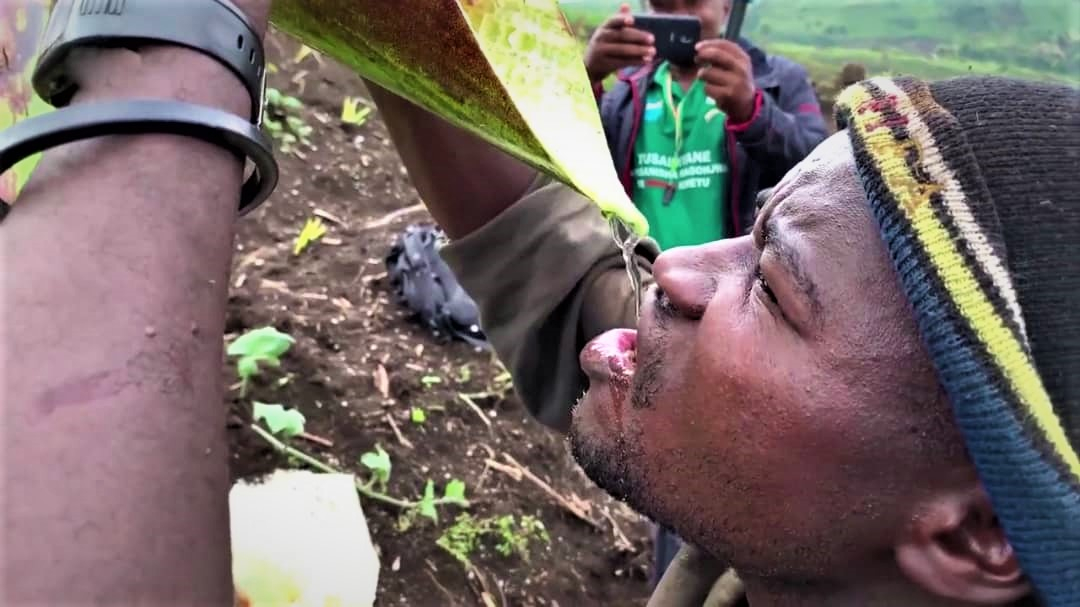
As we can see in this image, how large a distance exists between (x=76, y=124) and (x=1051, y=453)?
700mm

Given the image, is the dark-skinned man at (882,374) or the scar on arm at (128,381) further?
the dark-skinned man at (882,374)

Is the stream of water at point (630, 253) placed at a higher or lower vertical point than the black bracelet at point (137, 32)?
lower

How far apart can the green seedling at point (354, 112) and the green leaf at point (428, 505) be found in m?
1.65

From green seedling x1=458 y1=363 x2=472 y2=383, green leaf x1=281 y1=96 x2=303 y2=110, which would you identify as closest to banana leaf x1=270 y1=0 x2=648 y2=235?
green seedling x1=458 y1=363 x2=472 y2=383

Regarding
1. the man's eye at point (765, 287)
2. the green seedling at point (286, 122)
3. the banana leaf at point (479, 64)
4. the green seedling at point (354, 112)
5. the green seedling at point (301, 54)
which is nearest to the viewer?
the banana leaf at point (479, 64)

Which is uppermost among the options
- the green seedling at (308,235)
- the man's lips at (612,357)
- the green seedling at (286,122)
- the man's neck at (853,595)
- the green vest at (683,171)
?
the man's lips at (612,357)

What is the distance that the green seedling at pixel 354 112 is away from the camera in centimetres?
325

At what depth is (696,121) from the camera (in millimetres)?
2133

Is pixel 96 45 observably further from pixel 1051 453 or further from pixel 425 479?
pixel 425 479

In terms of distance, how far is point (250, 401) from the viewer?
6.65 ft

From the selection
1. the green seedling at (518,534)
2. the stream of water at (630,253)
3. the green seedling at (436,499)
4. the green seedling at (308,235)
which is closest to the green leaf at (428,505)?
the green seedling at (436,499)

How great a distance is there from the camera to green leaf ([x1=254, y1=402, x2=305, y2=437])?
191cm

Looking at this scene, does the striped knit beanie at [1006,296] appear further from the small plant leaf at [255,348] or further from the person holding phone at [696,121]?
the small plant leaf at [255,348]

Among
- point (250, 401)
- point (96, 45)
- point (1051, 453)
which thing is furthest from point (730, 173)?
point (96, 45)
